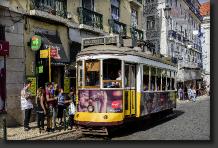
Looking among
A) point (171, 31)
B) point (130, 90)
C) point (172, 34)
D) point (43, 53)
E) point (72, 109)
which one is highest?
Result: point (171, 31)

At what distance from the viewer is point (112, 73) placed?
1186 centimetres

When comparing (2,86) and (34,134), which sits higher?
(2,86)

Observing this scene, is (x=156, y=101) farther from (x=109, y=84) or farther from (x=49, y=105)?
(x=49, y=105)

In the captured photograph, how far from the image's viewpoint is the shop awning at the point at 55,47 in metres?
15.3

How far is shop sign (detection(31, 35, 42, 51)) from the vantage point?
47.6ft

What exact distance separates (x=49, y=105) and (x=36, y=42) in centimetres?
294

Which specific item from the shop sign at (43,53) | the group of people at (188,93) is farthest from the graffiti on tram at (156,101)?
the group of people at (188,93)

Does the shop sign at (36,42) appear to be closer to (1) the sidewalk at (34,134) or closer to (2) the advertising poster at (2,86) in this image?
(2) the advertising poster at (2,86)

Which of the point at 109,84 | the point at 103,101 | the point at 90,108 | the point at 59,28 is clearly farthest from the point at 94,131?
the point at 59,28

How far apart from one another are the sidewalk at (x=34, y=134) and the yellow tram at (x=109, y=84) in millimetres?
644

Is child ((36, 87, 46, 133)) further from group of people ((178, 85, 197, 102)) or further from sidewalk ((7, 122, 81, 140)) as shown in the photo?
group of people ((178, 85, 197, 102))

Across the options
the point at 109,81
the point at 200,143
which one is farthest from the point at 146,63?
the point at 200,143

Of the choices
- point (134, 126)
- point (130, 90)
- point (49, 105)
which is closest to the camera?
point (130, 90)

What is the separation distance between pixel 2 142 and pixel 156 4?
2176 centimetres
